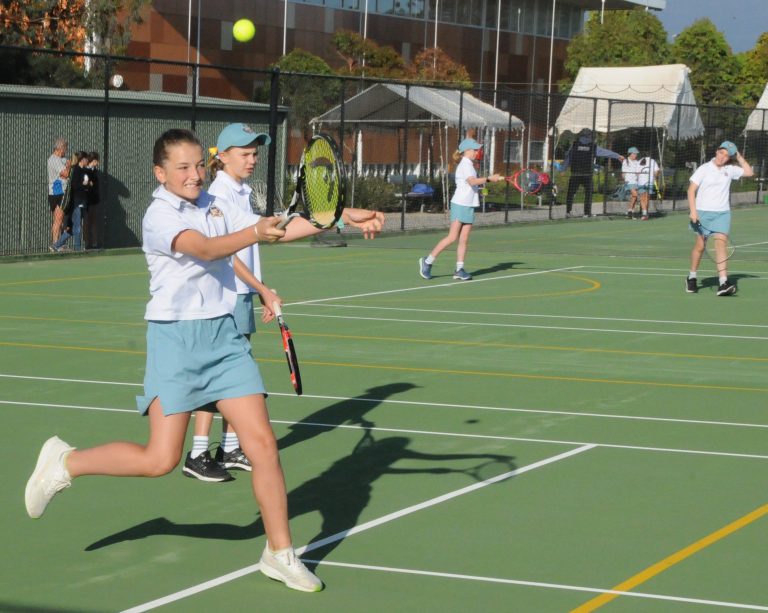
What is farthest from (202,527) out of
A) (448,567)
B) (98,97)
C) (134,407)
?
(98,97)

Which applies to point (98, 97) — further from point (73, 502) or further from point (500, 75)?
point (500, 75)

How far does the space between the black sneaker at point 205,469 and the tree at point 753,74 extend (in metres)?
67.6

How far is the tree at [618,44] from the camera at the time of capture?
67188 mm

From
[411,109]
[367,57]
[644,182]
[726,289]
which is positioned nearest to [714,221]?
[726,289]

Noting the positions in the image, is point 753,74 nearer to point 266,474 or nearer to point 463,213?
point 463,213

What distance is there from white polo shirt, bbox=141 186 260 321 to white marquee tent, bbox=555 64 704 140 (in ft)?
122

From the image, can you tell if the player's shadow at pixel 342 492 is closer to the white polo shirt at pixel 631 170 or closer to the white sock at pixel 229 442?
the white sock at pixel 229 442

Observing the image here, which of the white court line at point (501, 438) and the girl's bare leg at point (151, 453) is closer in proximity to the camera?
the girl's bare leg at point (151, 453)

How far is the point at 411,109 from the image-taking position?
39.3 meters

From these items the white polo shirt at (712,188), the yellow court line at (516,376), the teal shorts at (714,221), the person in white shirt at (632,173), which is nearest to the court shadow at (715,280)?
the teal shorts at (714,221)

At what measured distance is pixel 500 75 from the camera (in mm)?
68438

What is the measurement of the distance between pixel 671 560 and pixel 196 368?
234cm

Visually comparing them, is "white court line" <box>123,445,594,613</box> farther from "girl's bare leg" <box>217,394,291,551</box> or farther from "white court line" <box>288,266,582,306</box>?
"white court line" <box>288,266,582,306</box>

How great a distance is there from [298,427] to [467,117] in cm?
2873
